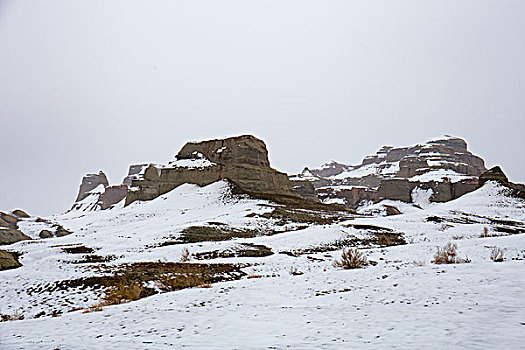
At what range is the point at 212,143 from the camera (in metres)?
66.8

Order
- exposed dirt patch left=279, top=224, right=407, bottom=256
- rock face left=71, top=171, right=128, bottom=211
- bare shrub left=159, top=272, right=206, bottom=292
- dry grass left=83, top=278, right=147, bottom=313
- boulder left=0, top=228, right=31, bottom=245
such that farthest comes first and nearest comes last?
rock face left=71, top=171, right=128, bottom=211, boulder left=0, top=228, right=31, bottom=245, exposed dirt patch left=279, top=224, right=407, bottom=256, bare shrub left=159, top=272, right=206, bottom=292, dry grass left=83, top=278, right=147, bottom=313

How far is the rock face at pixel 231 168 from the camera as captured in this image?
6006 centimetres

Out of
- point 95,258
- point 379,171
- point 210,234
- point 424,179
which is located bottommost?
point 95,258

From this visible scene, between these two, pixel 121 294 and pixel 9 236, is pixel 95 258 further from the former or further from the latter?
pixel 9 236

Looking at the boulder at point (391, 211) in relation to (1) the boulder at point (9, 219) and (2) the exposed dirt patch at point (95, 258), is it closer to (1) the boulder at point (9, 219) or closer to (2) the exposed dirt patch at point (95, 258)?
(2) the exposed dirt patch at point (95, 258)

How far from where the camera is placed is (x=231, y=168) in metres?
60.0

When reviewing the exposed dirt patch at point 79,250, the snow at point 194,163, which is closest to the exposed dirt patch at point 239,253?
the exposed dirt patch at point 79,250

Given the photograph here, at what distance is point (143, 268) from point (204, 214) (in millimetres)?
26684

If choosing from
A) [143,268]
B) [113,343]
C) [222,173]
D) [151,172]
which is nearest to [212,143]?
[222,173]

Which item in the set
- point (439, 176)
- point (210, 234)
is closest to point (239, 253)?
point (210, 234)

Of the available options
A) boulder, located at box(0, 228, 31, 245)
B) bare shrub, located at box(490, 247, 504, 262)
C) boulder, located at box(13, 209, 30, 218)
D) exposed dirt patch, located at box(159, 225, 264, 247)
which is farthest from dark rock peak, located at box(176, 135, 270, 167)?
boulder, located at box(13, 209, 30, 218)

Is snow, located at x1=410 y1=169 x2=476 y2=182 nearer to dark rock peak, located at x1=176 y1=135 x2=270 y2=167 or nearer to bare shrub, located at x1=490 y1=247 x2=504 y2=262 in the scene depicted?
dark rock peak, located at x1=176 y1=135 x2=270 y2=167

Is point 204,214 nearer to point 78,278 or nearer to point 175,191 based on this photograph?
point 175,191

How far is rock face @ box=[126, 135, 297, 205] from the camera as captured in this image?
2365 inches
